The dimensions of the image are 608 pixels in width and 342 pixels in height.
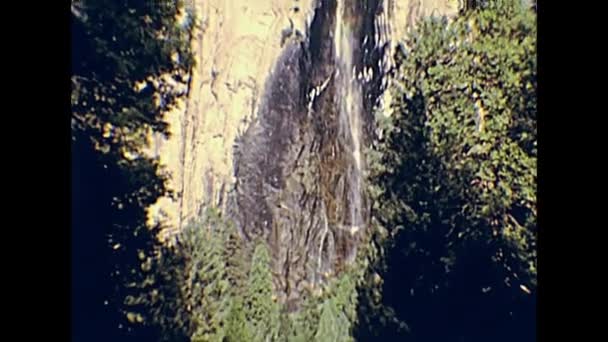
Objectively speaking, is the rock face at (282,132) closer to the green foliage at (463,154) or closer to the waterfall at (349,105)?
the waterfall at (349,105)

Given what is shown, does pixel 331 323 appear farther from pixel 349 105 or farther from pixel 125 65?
pixel 125 65

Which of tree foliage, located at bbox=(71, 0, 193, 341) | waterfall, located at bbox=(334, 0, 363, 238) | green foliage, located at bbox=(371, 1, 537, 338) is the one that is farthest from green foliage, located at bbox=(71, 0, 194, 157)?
green foliage, located at bbox=(371, 1, 537, 338)

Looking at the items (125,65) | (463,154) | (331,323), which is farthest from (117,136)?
(463,154)

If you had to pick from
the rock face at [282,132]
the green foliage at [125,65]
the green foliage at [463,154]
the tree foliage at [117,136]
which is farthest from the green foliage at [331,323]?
the green foliage at [125,65]

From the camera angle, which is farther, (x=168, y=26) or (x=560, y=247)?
(x=168, y=26)

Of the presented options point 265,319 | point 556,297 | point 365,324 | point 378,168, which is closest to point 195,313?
point 265,319

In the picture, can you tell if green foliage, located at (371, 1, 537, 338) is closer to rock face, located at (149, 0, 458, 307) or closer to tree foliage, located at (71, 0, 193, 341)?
rock face, located at (149, 0, 458, 307)

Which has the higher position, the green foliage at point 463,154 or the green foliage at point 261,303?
the green foliage at point 463,154

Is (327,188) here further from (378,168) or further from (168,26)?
(168,26)

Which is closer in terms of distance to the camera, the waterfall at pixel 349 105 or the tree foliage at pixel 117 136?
the tree foliage at pixel 117 136
